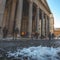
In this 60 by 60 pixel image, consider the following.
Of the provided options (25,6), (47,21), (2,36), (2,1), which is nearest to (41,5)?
(25,6)

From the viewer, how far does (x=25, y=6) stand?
44.0 m

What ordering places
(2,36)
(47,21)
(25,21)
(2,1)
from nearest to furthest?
(2,36) → (2,1) → (25,21) → (47,21)

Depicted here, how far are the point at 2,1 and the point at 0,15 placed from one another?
2.78 m

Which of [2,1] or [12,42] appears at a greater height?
[2,1]

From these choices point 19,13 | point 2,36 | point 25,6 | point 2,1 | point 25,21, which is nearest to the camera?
point 2,36

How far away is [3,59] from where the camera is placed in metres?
10.3

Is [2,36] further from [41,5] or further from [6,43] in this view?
[41,5]

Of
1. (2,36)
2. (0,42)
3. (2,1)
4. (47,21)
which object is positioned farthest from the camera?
(47,21)

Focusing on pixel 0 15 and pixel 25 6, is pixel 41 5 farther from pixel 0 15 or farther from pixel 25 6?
pixel 0 15

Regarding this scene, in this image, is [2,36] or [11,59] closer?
[11,59]

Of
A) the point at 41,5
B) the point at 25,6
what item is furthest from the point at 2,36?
the point at 41,5

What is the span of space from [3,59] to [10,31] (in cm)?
2060

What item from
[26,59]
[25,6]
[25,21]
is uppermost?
[25,6]

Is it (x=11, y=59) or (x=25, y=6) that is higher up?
(x=25, y=6)
